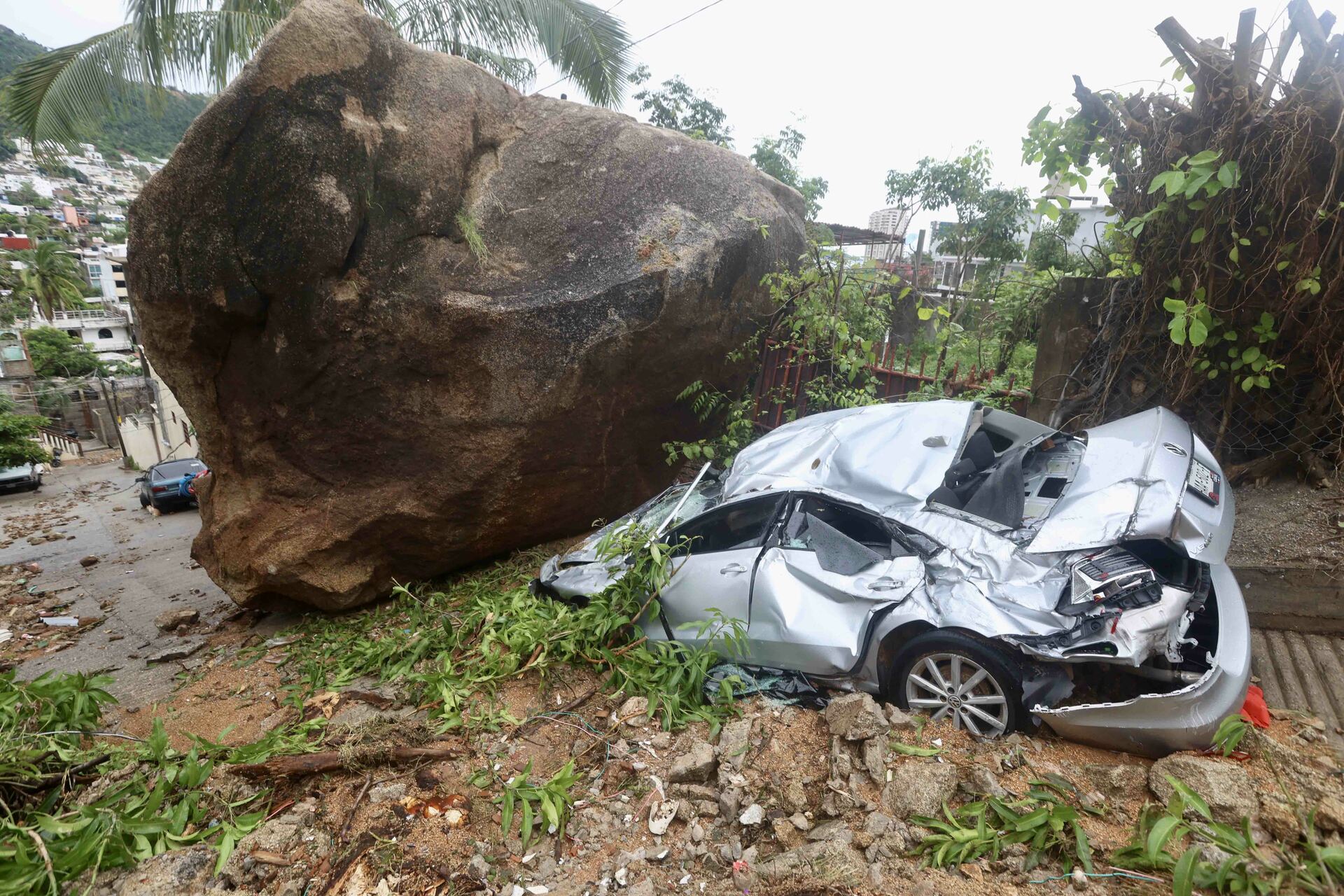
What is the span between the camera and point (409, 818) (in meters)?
2.81

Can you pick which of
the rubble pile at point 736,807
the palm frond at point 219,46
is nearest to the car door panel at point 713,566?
the rubble pile at point 736,807

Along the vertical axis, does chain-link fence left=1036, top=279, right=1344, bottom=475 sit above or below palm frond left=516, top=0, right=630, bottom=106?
below

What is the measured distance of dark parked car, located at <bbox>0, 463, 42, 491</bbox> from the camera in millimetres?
18172

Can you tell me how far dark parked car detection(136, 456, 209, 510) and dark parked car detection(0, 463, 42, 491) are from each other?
576 centimetres

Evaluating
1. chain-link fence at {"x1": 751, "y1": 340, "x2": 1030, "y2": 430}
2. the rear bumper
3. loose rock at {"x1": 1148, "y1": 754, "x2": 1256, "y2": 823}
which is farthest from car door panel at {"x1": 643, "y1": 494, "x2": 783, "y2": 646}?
chain-link fence at {"x1": 751, "y1": 340, "x2": 1030, "y2": 430}

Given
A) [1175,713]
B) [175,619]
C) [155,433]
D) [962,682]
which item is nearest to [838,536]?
[962,682]

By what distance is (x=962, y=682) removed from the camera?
301 cm

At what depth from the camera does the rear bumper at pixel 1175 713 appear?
2.56m

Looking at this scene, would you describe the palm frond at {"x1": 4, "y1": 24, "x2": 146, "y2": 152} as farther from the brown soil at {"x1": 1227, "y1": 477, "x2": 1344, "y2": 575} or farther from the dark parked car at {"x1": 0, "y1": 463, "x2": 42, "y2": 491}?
the dark parked car at {"x1": 0, "y1": 463, "x2": 42, "y2": 491}

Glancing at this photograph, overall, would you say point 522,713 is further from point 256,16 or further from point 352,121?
point 256,16

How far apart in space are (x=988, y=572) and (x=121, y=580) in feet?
36.0

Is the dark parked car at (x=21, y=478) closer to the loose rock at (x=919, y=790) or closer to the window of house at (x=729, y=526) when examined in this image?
the window of house at (x=729, y=526)

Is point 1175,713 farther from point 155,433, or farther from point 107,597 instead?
point 155,433

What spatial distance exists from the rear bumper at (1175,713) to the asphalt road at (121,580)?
5904mm
